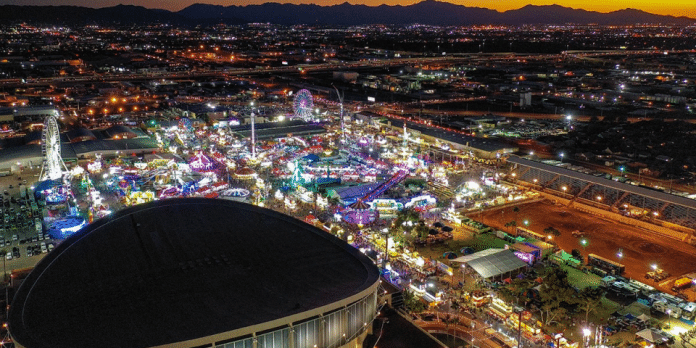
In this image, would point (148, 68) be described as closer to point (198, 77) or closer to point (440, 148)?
point (198, 77)

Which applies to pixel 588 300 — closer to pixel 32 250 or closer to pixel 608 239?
pixel 608 239

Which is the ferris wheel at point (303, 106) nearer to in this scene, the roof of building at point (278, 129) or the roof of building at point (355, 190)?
the roof of building at point (278, 129)

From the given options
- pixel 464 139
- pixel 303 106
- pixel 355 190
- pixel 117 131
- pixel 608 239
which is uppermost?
pixel 303 106

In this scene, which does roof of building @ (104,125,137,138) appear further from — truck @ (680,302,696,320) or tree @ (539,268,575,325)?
truck @ (680,302,696,320)

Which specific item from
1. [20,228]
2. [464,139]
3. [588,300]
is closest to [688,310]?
[588,300]

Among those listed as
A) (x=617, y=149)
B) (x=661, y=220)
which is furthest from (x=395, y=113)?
(x=661, y=220)

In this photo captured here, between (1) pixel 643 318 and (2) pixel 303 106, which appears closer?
(1) pixel 643 318

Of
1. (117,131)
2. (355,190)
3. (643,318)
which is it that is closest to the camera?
(643,318)
